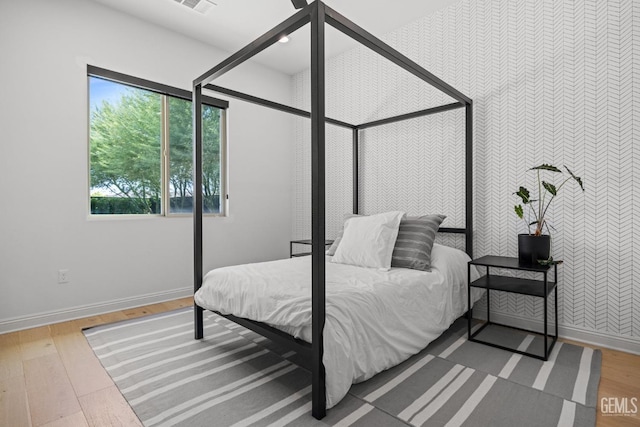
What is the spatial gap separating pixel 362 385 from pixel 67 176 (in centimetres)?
278

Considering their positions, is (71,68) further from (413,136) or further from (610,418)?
(610,418)

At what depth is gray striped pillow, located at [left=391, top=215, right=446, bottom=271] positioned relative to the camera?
243cm

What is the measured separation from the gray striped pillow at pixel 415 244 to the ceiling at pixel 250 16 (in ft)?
6.20

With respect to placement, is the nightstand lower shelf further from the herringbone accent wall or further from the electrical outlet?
the electrical outlet

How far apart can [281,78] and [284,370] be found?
12.0 ft

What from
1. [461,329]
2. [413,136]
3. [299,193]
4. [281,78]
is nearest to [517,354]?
[461,329]

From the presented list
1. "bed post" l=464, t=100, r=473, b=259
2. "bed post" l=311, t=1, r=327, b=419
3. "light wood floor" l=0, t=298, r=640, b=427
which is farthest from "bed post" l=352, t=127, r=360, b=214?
"light wood floor" l=0, t=298, r=640, b=427

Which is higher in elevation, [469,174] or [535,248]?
[469,174]

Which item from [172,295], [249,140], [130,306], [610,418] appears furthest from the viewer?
[249,140]

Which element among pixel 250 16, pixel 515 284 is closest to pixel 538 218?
pixel 515 284

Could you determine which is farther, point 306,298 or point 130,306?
point 130,306

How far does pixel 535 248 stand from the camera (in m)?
2.21

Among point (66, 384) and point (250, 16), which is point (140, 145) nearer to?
point (250, 16)

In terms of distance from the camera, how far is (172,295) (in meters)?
3.41
